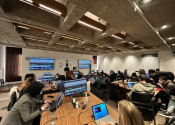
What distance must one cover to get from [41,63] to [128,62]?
9.95 m

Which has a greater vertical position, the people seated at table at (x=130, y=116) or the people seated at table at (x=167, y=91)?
the people seated at table at (x=130, y=116)

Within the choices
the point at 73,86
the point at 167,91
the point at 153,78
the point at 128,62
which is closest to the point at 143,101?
the point at 167,91

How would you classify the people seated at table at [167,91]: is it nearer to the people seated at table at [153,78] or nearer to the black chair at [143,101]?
the people seated at table at [153,78]

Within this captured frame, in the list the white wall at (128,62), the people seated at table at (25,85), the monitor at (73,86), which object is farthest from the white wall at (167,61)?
the people seated at table at (25,85)

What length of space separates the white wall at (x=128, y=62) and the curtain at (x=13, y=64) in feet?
34.5

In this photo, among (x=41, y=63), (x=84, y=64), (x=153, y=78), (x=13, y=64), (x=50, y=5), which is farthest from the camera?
(x=84, y=64)

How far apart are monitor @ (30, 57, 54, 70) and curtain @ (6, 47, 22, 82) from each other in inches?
52.1

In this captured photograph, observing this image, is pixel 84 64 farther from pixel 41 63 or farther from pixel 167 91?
pixel 167 91

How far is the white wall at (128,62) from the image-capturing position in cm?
664

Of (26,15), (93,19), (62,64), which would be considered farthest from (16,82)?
(93,19)

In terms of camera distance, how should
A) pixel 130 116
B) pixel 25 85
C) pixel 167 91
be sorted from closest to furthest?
pixel 130 116 → pixel 25 85 → pixel 167 91

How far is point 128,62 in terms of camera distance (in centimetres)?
813

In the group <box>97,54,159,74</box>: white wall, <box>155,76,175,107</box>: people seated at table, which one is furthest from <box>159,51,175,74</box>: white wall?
<box>155,76,175,107</box>: people seated at table

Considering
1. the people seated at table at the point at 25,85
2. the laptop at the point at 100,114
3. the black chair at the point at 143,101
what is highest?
the people seated at table at the point at 25,85
